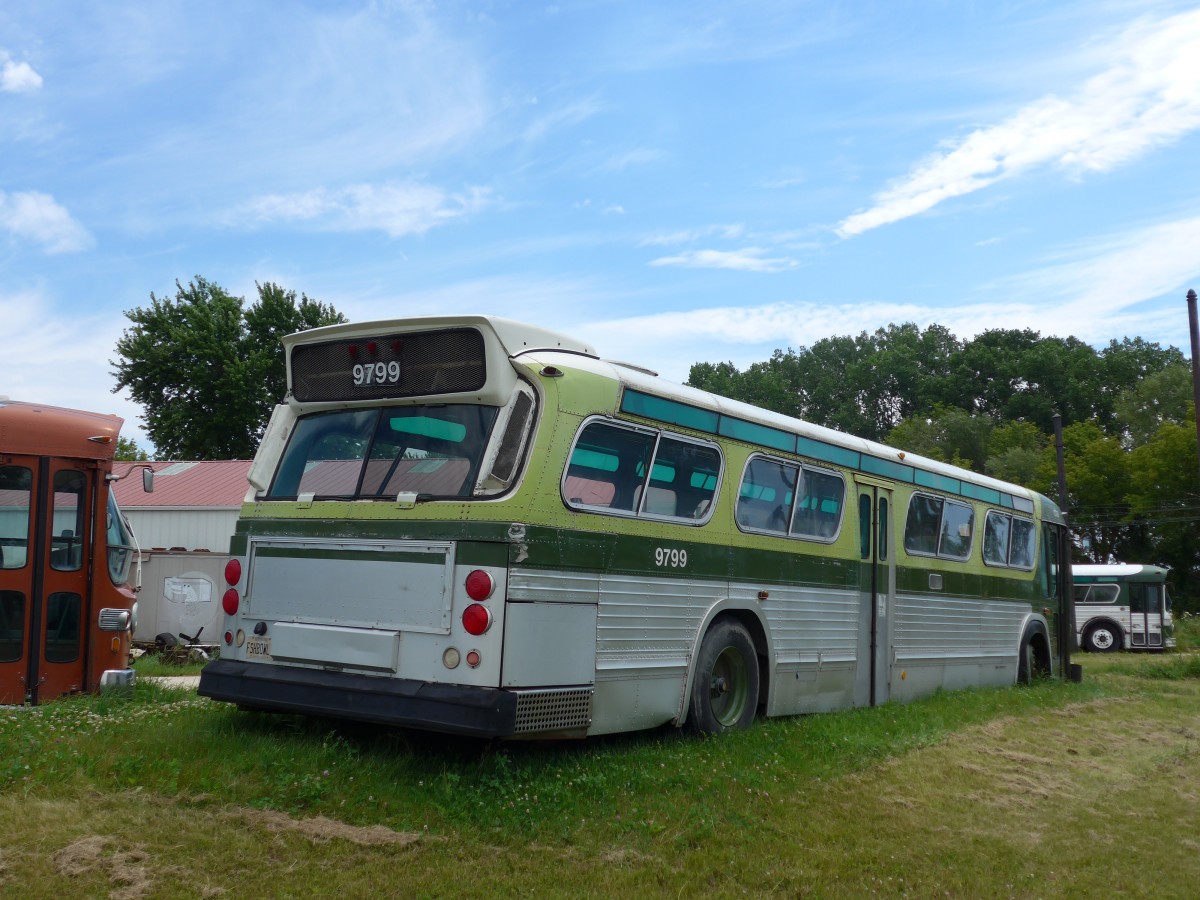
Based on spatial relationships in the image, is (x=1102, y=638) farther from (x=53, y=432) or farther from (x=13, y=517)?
(x=13, y=517)

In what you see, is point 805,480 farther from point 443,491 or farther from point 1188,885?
point 1188,885

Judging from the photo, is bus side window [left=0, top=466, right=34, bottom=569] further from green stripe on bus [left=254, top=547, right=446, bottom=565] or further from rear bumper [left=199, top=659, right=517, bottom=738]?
green stripe on bus [left=254, top=547, right=446, bottom=565]

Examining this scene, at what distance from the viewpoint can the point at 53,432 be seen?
959cm

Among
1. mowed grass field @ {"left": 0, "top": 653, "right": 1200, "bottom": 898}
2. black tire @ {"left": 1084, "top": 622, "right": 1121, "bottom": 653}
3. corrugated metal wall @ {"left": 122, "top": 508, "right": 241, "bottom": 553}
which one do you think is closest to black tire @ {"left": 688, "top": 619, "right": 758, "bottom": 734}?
mowed grass field @ {"left": 0, "top": 653, "right": 1200, "bottom": 898}

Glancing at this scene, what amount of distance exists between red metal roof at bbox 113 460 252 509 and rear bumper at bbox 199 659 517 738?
15.5 m

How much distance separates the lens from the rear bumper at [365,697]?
6395mm

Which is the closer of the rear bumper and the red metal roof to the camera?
the rear bumper

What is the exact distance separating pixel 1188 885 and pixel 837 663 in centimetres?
479

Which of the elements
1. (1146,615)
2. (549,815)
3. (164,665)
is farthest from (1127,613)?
(549,815)

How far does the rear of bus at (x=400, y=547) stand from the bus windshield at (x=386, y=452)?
0.01 metres

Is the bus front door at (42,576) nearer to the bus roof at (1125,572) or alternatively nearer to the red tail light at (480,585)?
the red tail light at (480,585)

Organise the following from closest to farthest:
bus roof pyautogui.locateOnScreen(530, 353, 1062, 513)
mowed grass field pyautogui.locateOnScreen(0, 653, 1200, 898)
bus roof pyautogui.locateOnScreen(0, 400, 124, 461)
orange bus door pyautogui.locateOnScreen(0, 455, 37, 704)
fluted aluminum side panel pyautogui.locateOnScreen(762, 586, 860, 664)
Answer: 1. mowed grass field pyautogui.locateOnScreen(0, 653, 1200, 898)
2. bus roof pyautogui.locateOnScreen(530, 353, 1062, 513)
3. orange bus door pyautogui.locateOnScreen(0, 455, 37, 704)
4. bus roof pyautogui.locateOnScreen(0, 400, 124, 461)
5. fluted aluminum side panel pyautogui.locateOnScreen(762, 586, 860, 664)

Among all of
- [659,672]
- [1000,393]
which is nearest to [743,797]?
[659,672]

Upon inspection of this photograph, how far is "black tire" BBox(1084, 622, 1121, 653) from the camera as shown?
36531 mm
